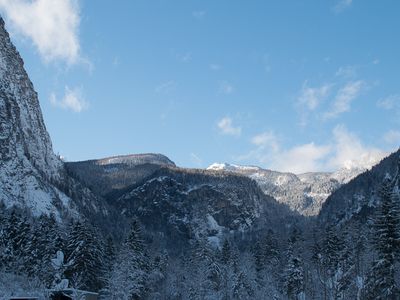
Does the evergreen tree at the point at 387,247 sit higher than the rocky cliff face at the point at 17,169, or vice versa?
the rocky cliff face at the point at 17,169

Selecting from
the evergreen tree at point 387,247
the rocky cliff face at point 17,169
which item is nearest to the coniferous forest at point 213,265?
the evergreen tree at point 387,247

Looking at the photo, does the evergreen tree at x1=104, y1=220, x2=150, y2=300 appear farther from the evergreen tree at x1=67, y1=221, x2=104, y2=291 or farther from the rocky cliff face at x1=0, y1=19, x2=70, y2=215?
the rocky cliff face at x1=0, y1=19, x2=70, y2=215

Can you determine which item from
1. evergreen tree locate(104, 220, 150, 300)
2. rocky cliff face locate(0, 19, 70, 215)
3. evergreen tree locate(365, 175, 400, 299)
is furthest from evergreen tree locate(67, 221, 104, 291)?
rocky cliff face locate(0, 19, 70, 215)

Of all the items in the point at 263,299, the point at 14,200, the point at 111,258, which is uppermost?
the point at 14,200

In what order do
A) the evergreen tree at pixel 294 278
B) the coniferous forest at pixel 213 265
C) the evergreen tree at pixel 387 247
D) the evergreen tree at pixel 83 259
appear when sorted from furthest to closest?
the evergreen tree at pixel 294 278 < the evergreen tree at pixel 83 259 < the coniferous forest at pixel 213 265 < the evergreen tree at pixel 387 247

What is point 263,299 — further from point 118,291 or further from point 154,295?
point 118,291

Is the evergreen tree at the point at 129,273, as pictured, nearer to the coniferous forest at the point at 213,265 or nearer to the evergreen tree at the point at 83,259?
the coniferous forest at the point at 213,265

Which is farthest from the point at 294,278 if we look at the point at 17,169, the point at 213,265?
the point at 17,169

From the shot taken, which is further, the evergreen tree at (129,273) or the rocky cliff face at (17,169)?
the rocky cliff face at (17,169)

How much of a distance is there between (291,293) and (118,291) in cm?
2544

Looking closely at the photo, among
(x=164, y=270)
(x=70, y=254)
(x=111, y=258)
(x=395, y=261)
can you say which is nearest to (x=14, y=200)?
(x=164, y=270)

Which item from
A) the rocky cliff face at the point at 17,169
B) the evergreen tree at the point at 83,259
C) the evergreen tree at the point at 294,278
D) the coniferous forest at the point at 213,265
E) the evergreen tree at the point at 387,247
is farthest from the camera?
the rocky cliff face at the point at 17,169

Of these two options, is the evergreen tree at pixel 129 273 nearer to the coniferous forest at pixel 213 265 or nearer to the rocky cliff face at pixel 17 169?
the coniferous forest at pixel 213 265

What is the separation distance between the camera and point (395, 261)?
45.1 metres
